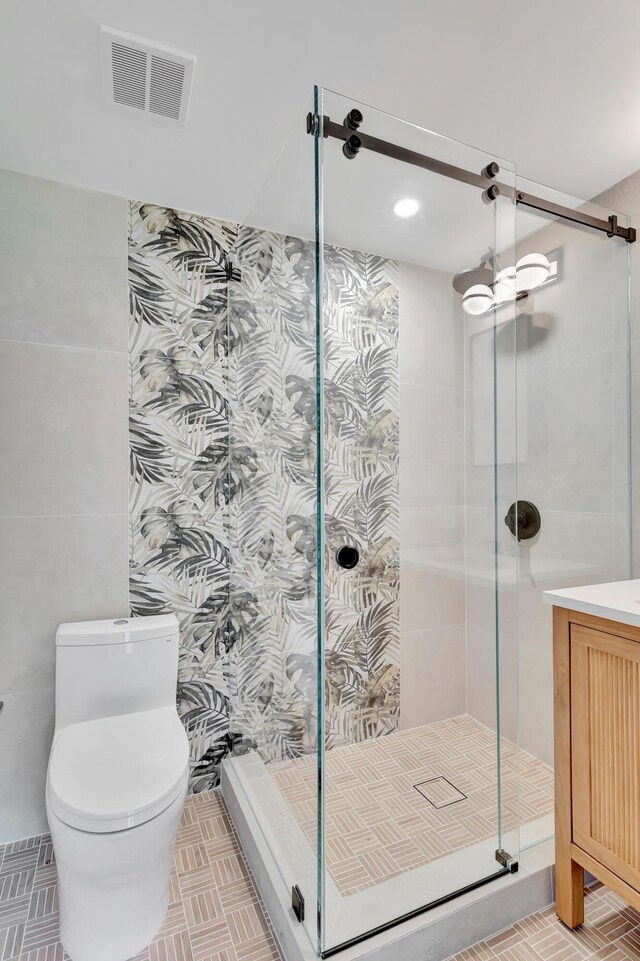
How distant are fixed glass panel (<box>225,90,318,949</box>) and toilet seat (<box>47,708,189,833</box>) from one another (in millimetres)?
324

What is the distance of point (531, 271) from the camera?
5.74ft

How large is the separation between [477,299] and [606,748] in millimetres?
1247

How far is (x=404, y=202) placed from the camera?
1341 mm

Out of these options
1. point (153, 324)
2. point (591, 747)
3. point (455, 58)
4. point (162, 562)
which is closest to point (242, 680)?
point (162, 562)

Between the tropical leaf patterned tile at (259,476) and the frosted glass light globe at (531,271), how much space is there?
24.6 inches

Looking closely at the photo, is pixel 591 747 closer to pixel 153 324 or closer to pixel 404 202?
pixel 404 202

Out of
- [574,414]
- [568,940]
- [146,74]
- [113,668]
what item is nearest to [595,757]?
[568,940]

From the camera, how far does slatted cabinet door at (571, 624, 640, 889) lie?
3.74 feet

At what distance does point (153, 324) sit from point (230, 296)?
350 mm

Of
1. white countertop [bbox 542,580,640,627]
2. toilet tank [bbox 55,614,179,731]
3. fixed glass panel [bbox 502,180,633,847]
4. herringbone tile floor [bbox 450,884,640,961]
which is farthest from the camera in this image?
fixed glass panel [bbox 502,180,633,847]

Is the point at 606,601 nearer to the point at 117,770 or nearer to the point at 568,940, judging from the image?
the point at 568,940

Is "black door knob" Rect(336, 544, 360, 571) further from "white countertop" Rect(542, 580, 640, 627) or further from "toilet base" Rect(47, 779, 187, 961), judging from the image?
"toilet base" Rect(47, 779, 187, 961)

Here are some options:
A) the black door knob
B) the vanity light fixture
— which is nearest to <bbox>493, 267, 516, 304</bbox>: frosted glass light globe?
the vanity light fixture

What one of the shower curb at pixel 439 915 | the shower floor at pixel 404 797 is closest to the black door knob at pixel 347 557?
the shower floor at pixel 404 797
